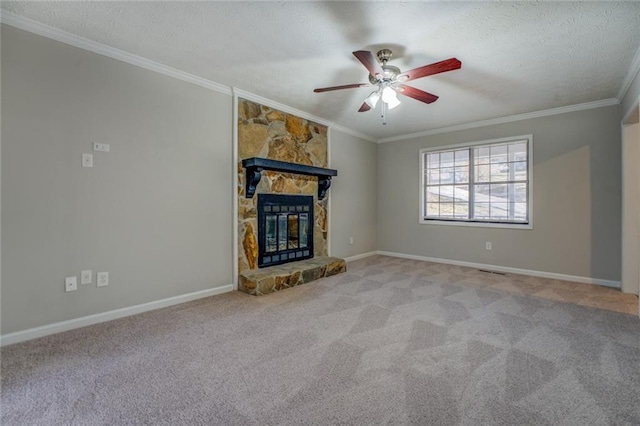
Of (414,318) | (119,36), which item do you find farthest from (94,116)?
(414,318)

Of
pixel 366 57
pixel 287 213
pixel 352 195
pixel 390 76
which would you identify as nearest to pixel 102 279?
pixel 287 213

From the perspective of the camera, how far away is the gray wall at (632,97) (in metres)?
2.95

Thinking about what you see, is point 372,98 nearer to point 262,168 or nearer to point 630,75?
point 262,168

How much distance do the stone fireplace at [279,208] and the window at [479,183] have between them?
2.04 metres

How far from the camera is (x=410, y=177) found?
18.7 feet

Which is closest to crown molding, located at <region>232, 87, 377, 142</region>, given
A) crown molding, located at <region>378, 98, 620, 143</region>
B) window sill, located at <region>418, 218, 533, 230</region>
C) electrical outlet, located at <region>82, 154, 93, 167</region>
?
crown molding, located at <region>378, 98, 620, 143</region>

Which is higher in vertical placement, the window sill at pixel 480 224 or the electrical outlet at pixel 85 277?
the window sill at pixel 480 224

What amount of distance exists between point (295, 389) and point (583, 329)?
2.51 meters

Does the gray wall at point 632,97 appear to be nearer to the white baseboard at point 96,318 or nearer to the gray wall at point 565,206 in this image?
the gray wall at point 565,206

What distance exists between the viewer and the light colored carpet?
1554 millimetres

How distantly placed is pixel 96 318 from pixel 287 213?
247cm

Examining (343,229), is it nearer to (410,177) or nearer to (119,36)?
(410,177)

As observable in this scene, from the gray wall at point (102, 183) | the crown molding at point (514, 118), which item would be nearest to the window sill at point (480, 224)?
the crown molding at point (514, 118)

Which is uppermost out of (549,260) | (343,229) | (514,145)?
(514,145)
